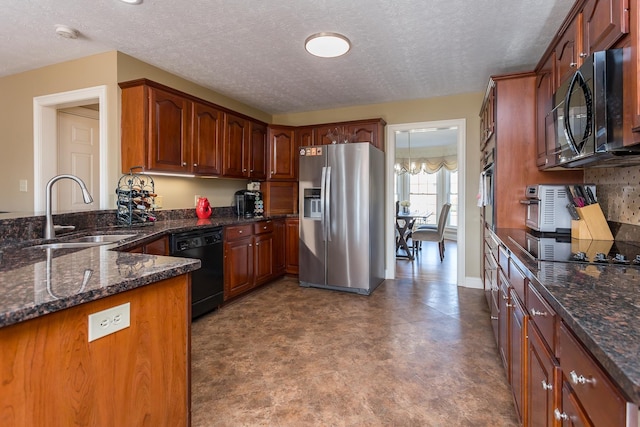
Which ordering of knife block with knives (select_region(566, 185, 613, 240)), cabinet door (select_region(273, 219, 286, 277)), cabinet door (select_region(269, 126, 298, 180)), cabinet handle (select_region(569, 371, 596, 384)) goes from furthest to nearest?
cabinet door (select_region(269, 126, 298, 180)) → cabinet door (select_region(273, 219, 286, 277)) → knife block with knives (select_region(566, 185, 613, 240)) → cabinet handle (select_region(569, 371, 596, 384))

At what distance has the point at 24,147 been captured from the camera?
11.0 feet

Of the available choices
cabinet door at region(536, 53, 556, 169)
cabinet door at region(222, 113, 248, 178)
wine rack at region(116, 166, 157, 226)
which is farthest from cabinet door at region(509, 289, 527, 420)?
cabinet door at region(222, 113, 248, 178)

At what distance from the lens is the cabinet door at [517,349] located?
143 centimetres

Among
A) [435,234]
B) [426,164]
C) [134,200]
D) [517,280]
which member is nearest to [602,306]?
[517,280]

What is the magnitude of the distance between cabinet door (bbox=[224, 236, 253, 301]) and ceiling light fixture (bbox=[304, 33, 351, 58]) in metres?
1.99

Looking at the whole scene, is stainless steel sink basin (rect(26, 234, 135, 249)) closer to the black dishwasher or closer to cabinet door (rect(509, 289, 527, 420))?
the black dishwasher

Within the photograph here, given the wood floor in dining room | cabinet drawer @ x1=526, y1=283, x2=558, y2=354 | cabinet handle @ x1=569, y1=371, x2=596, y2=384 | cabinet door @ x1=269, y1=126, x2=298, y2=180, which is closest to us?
cabinet handle @ x1=569, y1=371, x2=596, y2=384

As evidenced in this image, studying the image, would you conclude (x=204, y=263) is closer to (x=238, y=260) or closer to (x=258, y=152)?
(x=238, y=260)

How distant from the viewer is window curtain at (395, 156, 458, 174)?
803 cm

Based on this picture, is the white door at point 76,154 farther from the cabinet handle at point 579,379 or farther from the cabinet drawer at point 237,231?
the cabinet handle at point 579,379

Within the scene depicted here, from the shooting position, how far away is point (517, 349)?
1.54 metres

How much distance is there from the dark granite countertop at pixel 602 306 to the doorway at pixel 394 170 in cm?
270

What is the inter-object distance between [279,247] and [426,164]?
555cm

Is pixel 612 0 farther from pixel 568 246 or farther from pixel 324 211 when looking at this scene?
pixel 324 211
